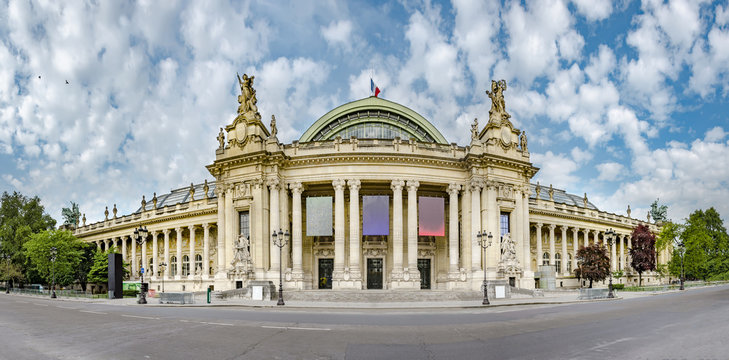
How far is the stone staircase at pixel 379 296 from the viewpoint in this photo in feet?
125

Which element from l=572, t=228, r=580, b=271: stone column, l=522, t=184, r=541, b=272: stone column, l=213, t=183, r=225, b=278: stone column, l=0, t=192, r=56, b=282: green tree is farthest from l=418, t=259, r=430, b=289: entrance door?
l=0, t=192, r=56, b=282: green tree

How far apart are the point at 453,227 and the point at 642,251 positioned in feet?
134

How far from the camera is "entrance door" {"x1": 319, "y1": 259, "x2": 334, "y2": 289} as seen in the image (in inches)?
1938

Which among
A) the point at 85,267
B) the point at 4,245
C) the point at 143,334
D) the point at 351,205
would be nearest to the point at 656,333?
the point at 143,334

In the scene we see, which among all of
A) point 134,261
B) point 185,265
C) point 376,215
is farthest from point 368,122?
point 134,261

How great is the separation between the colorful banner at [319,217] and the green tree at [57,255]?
131 feet

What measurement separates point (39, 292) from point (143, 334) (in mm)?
55911

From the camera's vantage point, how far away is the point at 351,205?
45.1 meters

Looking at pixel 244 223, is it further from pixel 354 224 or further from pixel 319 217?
pixel 354 224

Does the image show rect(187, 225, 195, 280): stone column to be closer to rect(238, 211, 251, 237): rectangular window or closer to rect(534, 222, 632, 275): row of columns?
rect(238, 211, 251, 237): rectangular window

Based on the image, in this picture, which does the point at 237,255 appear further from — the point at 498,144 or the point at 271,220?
the point at 498,144

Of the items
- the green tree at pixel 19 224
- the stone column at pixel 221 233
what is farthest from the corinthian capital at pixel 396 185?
the green tree at pixel 19 224

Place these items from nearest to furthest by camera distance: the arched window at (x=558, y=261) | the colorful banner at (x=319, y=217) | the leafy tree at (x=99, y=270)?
1. the colorful banner at (x=319, y=217)
2. the leafy tree at (x=99, y=270)
3. the arched window at (x=558, y=261)

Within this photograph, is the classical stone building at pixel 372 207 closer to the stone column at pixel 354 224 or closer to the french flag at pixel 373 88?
the stone column at pixel 354 224
